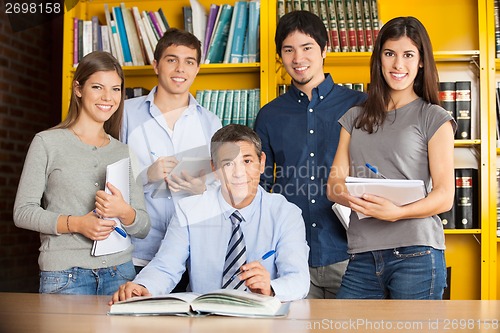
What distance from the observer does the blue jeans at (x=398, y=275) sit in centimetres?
180

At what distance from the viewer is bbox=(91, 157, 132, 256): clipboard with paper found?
1.99 meters

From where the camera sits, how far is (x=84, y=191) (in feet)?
6.77

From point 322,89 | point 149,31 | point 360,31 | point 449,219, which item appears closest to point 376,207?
point 322,89

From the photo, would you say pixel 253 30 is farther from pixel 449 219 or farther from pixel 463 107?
pixel 449 219

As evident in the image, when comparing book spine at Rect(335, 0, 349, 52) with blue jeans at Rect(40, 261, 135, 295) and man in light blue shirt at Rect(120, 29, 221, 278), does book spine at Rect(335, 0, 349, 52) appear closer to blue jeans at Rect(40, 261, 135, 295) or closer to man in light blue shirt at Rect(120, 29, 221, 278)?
man in light blue shirt at Rect(120, 29, 221, 278)

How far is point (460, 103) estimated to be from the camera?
305cm

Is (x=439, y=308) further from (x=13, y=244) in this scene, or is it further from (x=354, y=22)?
(x=13, y=244)

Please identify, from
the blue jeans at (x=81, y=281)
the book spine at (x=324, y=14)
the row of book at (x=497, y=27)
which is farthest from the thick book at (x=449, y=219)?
the blue jeans at (x=81, y=281)

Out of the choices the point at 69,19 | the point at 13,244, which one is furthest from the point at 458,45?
the point at 13,244

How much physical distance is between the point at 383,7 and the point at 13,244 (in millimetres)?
2730

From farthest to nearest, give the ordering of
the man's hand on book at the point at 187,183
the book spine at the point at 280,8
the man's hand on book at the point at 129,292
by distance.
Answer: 1. the book spine at the point at 280,8
2. the man's hand on book at the point at 187,183
3. the man's hand on book at the point at 129,292

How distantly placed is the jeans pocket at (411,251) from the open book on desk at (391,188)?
13 centimetres

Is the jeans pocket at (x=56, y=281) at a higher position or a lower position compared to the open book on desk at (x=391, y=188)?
lower

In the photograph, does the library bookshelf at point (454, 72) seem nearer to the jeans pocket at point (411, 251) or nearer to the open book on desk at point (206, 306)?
the jeans pocket at point (411, 251)
